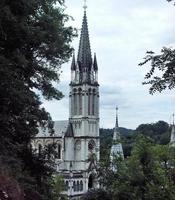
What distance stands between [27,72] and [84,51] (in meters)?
69.1

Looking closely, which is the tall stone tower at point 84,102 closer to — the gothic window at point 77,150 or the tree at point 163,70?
the gothic window at point 77,150

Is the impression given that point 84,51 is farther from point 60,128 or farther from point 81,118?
point 60,128

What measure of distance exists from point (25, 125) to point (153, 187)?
6151mm

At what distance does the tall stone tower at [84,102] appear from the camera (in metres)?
83.3

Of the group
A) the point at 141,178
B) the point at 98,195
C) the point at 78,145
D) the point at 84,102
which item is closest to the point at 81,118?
the point at 84,102

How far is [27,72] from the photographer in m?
15.5

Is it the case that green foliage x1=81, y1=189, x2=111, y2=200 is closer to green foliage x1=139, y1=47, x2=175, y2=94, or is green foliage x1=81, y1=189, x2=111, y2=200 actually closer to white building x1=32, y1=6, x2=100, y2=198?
green foliage x1=139, y1=47, x2=175, y2=94

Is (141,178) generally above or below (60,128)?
below

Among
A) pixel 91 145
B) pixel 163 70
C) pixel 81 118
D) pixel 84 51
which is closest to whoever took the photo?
pixel 163 70

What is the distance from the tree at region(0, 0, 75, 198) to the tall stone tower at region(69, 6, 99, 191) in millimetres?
65975

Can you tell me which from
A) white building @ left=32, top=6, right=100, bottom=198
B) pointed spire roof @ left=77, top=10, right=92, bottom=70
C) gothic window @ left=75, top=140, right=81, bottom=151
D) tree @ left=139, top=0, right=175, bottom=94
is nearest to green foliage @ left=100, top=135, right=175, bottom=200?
tree @ left=139, top=0, right=175, bottom=94

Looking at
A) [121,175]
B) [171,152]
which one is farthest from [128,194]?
[171,152]

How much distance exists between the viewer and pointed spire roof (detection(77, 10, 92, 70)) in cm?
8331

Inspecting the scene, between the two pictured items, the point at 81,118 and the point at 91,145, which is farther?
the point at 91,145
